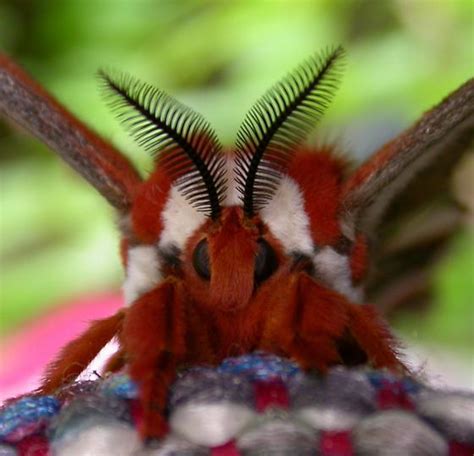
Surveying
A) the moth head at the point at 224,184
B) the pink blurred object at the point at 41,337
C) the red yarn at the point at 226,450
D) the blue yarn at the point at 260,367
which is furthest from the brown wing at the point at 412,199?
the pink blurred object at the point at 41,337

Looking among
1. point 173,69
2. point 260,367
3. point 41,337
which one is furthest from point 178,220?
point 173,69

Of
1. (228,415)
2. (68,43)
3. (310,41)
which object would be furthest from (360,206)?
(68,43)

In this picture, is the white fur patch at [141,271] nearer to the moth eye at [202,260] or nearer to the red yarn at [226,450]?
the moth eye at [202,260]

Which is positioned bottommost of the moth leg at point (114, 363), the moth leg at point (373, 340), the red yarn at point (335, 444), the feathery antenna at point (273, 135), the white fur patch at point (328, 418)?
the red yarn at point (335, 444)

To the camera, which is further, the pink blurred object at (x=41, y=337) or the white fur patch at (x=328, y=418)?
the pink blurred object at (x=41, y=337)

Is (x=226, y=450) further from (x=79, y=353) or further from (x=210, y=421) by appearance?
(x=79, y=353)

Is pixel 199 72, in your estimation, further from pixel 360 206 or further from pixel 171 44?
pixel 360 206

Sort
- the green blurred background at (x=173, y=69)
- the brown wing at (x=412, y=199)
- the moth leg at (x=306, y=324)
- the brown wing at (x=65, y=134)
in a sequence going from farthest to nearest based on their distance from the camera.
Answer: the green blurred background at (x=173, y=69)
the brown wing at (x=65, y=134)
the brown wing at (x=412, y=199)
the moth leg at (x=306, y=324)
